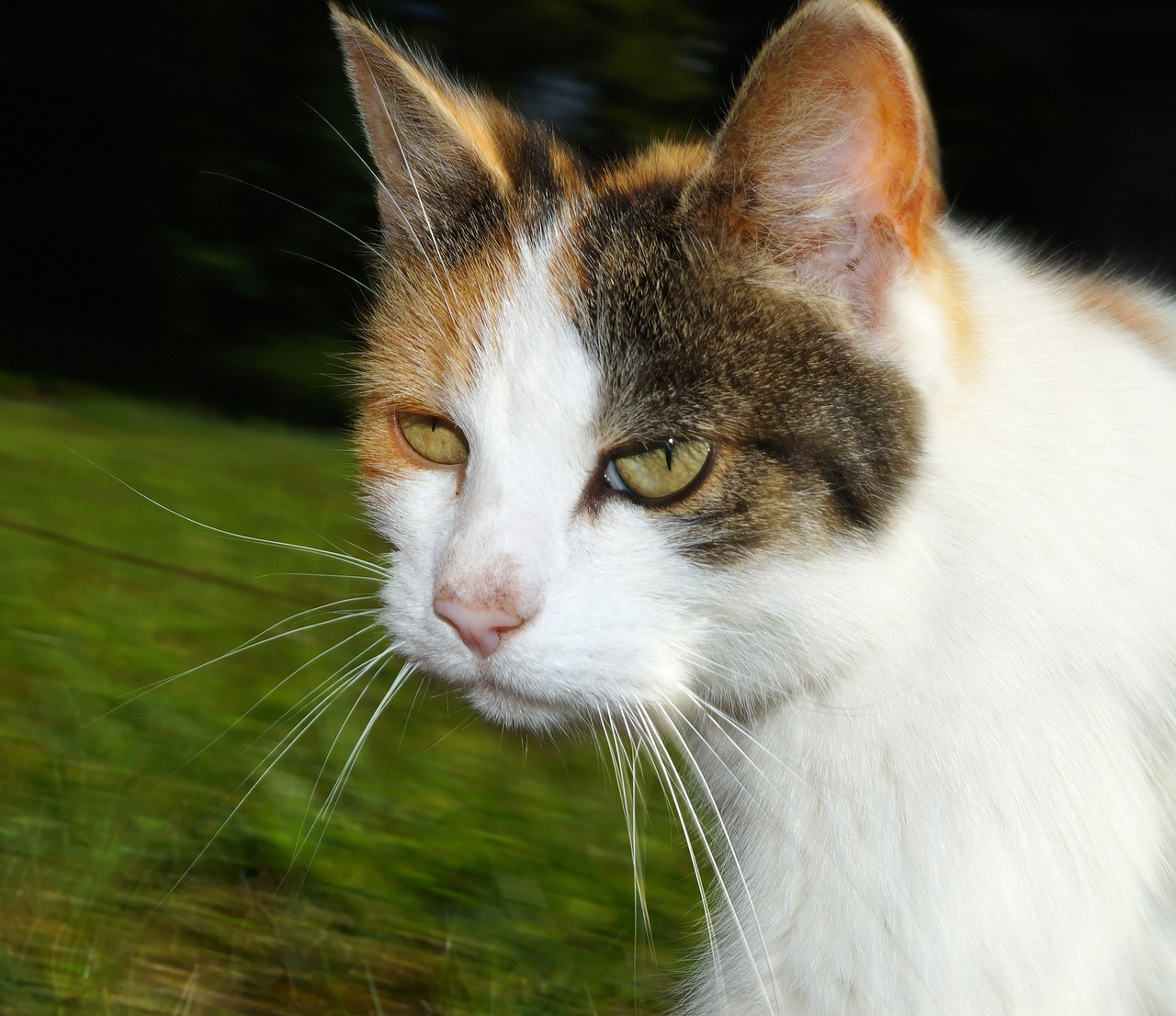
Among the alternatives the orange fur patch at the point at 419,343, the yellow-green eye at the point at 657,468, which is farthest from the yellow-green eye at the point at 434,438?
the yellow-green eye at the point at 657,468

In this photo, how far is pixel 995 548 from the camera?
3.91ft

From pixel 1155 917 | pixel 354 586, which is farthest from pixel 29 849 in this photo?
pixel 354 586

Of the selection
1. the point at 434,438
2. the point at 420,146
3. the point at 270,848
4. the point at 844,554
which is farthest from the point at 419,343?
the point at 270,848

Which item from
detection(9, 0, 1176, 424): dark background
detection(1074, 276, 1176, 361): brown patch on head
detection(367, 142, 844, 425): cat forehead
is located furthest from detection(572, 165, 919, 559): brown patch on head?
detection(9, 0, 1176, 424): dark background

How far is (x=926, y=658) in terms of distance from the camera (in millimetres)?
1197

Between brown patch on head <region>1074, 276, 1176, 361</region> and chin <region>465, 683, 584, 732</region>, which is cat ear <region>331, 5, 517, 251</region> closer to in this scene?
chin <region>465, 683, 584, 732</region>

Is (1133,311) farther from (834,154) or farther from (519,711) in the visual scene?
(519,711)

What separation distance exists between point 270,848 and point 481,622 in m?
0.90

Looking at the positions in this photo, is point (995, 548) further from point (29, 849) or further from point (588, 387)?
point (29, 849)

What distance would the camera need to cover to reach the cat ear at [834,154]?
112 cm

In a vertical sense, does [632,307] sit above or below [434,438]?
above

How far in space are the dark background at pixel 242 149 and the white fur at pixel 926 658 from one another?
406 centimetres

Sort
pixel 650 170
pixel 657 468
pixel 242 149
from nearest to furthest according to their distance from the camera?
pixel 657 468
pixel 650 170
pixel 242 149

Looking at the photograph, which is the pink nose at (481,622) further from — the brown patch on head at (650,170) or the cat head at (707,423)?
the brown patch on head at (650,170)
